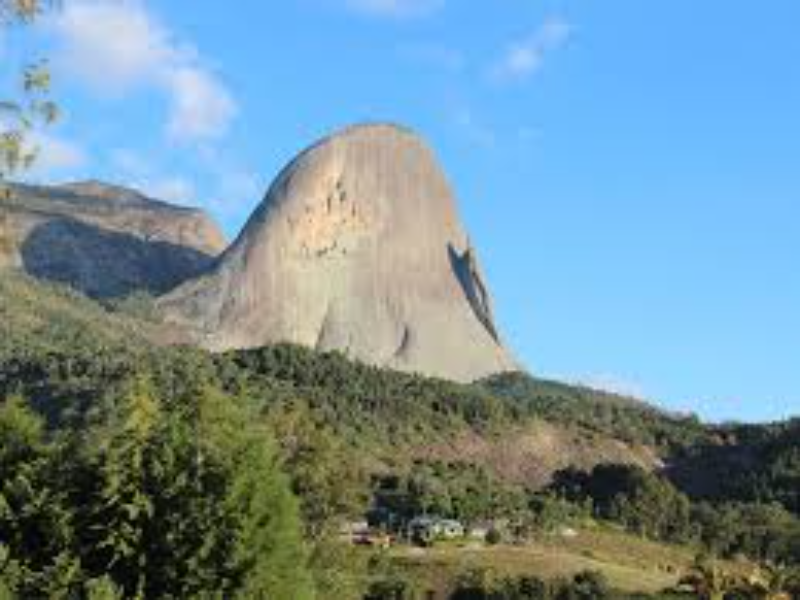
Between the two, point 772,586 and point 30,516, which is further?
point 772,586

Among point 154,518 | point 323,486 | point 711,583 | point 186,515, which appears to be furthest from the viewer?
point 711,583

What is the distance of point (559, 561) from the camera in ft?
464

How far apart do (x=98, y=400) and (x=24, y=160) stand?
533 ft

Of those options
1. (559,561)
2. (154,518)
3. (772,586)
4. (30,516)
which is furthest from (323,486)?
(559,561)

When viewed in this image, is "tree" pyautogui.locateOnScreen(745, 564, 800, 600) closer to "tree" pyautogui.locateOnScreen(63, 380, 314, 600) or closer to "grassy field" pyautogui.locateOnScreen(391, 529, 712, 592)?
"grassy field" pyautogui.locateOnScreen(391, 529, 712, 592)

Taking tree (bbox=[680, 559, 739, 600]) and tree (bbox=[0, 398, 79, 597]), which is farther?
tree (bbox=[680, 559, 739, 600])

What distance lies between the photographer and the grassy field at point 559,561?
131125 mm


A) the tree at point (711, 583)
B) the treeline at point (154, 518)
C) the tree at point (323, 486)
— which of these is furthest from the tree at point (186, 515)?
the tree at point (711, 583)

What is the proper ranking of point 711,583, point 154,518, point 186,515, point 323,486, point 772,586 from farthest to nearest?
point 711,583 → point 772,586 → point 323,486 → point 154,518 → point 186,515

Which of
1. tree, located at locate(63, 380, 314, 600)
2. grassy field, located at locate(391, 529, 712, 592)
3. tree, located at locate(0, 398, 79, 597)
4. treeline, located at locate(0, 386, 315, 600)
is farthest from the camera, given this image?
grassy field, located at locate(391, 529, 712, 592)

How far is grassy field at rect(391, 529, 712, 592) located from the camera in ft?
430

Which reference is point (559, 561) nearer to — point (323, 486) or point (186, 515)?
point (323, 486)

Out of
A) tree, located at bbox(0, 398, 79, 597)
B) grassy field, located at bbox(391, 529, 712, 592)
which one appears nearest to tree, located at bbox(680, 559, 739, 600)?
grassy field, located at bbox(391, 529, 712, 592)

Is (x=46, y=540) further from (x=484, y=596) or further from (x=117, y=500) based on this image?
(x=484, y=596)
